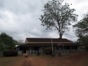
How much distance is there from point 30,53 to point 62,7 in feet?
46.4

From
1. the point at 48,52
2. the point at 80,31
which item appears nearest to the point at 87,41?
the point at 80,31

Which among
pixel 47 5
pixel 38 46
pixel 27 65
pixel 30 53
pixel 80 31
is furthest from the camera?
pixel 38 46

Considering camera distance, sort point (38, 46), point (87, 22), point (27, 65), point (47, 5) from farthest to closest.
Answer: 1. point (38, 46)
2. point (47, 5)
3. point (87, 22)
4. point (27, 65)

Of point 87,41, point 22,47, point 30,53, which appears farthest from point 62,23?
point 22,47

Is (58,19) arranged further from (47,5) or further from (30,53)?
(30,53)

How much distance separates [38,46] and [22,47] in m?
4.44

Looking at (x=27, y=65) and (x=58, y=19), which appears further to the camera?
(x=58, y=19)

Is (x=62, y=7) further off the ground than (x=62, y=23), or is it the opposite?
(x=62, y=7)

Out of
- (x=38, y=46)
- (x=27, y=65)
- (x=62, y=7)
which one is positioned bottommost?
(x=27, y=65)

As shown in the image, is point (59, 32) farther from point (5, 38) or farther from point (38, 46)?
point (5, 38)

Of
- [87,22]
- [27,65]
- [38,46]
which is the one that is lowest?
[27,65]

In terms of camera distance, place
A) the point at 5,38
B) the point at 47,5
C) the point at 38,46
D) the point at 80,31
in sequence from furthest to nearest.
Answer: the point at 5,38 < the point at 38,46 < the point at 47,5 < the point at 80,31

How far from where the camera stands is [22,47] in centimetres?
5059

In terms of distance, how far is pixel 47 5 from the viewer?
130ft
